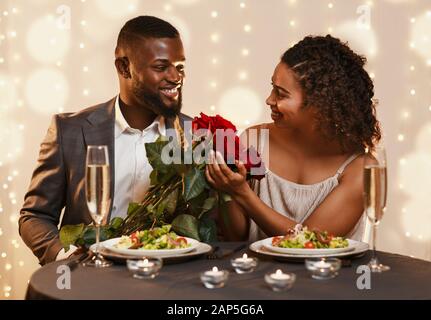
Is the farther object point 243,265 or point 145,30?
point 145,30

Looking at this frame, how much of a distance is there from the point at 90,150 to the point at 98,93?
193 centimetres

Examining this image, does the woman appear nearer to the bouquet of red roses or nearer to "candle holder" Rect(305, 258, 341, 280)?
the bouquet of red roses

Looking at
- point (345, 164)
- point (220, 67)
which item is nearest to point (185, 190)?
point (345, 164)

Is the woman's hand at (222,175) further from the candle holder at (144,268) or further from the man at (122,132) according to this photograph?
the man at (122,132)

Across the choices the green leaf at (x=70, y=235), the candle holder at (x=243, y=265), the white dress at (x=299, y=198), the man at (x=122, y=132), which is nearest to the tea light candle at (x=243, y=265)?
the candle holder at (x=243, y=265)

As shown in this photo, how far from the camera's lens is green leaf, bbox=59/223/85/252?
6.04 feet

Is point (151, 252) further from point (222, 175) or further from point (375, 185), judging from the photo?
point (375, 185)

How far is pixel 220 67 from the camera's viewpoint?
346 cm

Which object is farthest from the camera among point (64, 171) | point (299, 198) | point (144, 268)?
point (64, 171)

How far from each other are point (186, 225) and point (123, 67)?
1.04m

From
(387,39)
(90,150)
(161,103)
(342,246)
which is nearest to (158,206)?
(90,150)

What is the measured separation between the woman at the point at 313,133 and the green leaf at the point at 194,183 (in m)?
0.32

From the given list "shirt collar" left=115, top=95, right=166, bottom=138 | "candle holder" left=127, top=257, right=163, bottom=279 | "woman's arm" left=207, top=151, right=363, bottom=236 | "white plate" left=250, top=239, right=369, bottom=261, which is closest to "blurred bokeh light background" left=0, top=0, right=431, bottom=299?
"shirt collar" left=115, top=95, right=166, bottom=138

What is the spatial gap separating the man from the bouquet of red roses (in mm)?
550
